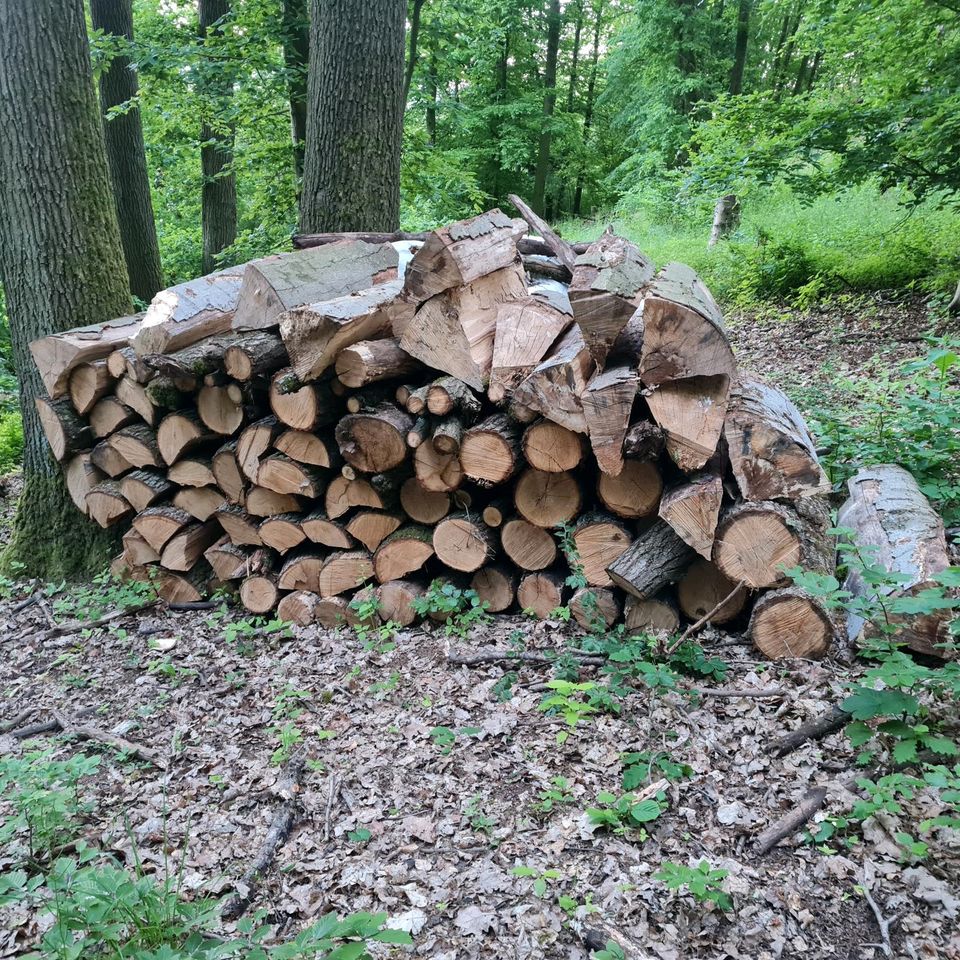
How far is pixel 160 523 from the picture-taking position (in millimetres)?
4590

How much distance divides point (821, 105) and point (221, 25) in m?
6.20

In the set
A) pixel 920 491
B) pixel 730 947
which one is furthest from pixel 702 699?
pixel 920 491

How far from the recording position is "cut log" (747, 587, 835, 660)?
10.1ft

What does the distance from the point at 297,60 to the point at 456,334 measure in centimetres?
561

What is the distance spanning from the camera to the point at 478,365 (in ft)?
11.8

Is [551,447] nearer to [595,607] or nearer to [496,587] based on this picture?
[595,607]

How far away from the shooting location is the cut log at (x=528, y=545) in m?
3.73

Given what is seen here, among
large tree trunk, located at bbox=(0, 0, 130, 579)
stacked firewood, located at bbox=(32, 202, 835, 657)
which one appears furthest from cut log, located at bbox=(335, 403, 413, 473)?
large tree trunk, located at bbox=(0, 0, 130, 579)

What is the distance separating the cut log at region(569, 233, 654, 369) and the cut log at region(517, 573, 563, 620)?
1.18 meters

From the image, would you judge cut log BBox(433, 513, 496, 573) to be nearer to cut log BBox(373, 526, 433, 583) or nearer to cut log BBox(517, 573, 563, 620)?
cut log BBox(373, 526, 433, 583)

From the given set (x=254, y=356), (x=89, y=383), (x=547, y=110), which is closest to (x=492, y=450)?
(x=254, y=356)

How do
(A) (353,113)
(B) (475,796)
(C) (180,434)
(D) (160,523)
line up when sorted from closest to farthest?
(B) (475,796) → (C) (180,434) → (D) (160,523) → (A) (353,113)

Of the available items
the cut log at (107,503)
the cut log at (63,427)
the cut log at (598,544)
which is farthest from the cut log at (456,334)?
the cut log at (63,427)

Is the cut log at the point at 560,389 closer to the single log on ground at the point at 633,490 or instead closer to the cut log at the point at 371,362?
the single log on ground at the point at 633,490
